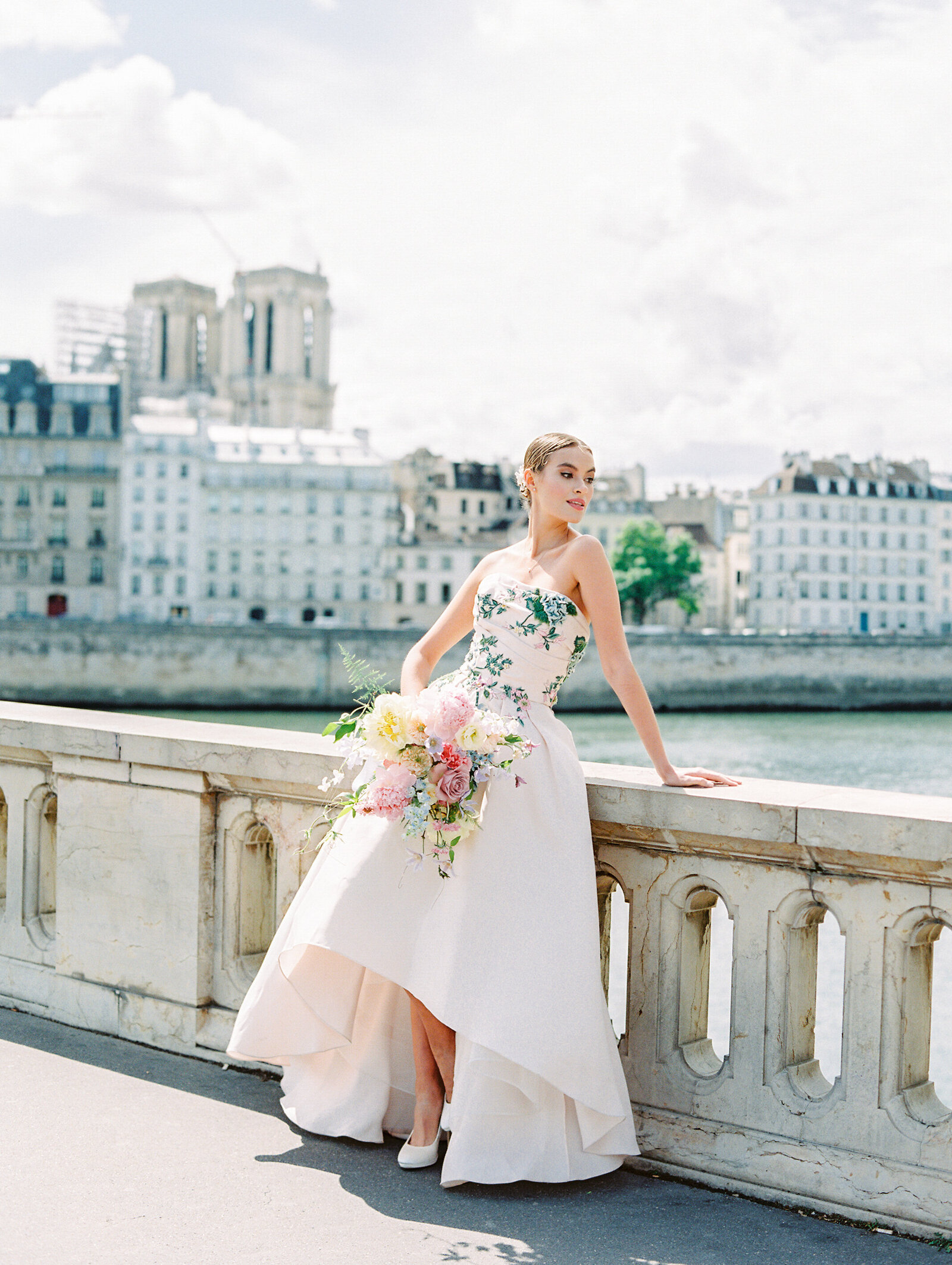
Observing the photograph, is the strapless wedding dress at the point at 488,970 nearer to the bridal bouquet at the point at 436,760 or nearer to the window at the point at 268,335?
the bridal bouquet at the point at 436,760

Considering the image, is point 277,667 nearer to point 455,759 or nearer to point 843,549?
point 455,759

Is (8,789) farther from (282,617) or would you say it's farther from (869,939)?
(282,617)

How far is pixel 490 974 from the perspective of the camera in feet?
8.97

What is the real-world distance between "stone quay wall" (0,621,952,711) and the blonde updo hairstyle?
33520 millimetres

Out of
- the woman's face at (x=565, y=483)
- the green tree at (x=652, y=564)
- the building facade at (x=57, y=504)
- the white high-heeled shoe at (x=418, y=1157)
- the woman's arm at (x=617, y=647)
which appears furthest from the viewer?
the green tree at (x=652, y=564)

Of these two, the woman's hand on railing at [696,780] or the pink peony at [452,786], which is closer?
the pink peony at [452,786]

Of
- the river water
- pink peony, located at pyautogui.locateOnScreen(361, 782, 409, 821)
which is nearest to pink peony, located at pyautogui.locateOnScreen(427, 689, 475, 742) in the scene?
pink peony, located at pyautogui.locateOnScreen(361, 782, 409, 821)

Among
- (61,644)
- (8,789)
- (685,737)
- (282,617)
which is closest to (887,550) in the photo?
(282,617)

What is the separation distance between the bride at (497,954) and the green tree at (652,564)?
59.6 m

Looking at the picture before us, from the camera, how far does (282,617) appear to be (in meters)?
60.8

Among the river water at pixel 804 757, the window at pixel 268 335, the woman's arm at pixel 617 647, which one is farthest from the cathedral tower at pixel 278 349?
the woman's arm at pixel 617 647

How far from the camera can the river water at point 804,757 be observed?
9.47 metres

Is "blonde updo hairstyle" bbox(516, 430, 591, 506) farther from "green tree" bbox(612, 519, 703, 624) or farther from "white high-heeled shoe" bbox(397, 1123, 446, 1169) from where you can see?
"green tree" bbox(612, 519, 703, 624)

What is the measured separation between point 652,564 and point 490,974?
202 feet
